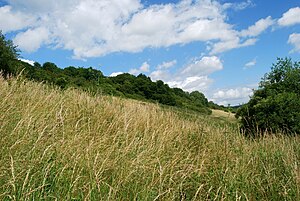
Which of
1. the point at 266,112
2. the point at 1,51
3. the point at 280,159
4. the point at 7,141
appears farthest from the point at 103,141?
the point at 1,51

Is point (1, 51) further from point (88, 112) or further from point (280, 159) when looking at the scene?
point (280, 159)

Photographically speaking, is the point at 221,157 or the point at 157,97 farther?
the point at 157,97

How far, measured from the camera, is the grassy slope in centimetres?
257

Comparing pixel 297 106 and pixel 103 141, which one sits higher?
pixel 297 106

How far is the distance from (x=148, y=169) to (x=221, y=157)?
145 cm

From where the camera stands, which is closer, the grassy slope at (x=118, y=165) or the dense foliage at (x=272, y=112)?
the grassy slope at (x=118, y=165)

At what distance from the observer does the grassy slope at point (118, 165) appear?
2.57m

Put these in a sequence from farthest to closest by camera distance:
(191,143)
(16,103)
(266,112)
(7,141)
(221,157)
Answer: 1. (266,112)
2. (191,143)
3. (16,103)
4. (221,157)
5. (7,141)

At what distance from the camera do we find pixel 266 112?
1545 centimetres

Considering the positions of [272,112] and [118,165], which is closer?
[118,165]

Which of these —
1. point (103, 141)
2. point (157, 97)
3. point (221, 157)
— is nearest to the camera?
point (103, 141)

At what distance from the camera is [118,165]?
3.32 m

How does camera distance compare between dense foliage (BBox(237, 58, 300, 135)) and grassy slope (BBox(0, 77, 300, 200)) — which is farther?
dense foliage (BBox(237, 58, 300, 135))

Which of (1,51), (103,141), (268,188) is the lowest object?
(268,188)
